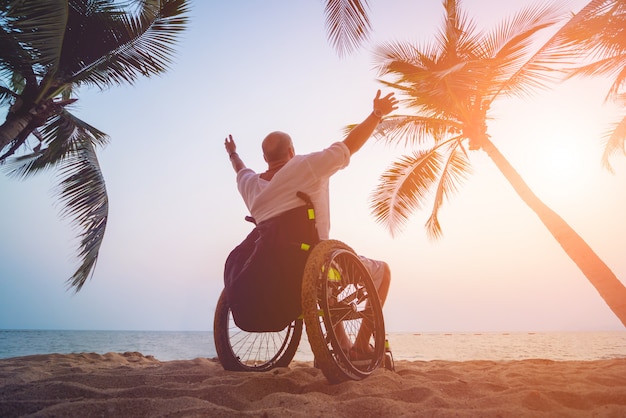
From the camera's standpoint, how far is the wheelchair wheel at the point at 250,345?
240 cm

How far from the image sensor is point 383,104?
2.31 meters

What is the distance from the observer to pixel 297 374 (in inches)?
89.5

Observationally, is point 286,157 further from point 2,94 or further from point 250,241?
point 2,94

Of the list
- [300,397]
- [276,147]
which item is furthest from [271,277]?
[276,147]

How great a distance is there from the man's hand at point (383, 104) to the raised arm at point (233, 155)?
3.53 feet

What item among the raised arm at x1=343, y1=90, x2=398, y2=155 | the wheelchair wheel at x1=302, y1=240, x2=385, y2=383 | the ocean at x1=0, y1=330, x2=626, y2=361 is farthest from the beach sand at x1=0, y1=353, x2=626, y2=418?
the ocean at x1=0, y1=330, x2=626, y2=361

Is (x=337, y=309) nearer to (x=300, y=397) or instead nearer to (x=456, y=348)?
(x=300, y=397)

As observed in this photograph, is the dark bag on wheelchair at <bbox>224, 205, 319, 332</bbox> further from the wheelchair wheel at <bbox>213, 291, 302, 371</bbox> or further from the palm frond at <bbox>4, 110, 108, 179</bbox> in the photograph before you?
the palm frond at <bbox>4, 110, 108, 179</bbox>

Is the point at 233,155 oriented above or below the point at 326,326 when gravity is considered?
above

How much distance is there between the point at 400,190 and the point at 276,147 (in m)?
5.50

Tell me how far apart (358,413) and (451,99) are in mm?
6694

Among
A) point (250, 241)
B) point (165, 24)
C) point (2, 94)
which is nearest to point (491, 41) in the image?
point (165, 24)

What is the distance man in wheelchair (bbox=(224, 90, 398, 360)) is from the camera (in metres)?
2.07

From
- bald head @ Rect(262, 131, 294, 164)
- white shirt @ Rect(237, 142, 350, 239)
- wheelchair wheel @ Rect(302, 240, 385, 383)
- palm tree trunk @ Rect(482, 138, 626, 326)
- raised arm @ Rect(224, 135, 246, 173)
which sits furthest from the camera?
palm tree trunk @ Rect(482, 138, 626, 326)
